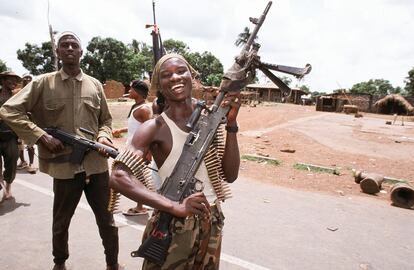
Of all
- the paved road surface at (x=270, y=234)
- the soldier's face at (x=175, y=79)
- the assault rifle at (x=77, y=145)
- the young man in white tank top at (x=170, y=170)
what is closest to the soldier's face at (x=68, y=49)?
the assault rifle at (x=77, y=145)

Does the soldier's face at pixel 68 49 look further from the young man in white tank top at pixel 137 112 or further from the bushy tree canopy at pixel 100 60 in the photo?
the bushy tree canopy at pixel 100 60

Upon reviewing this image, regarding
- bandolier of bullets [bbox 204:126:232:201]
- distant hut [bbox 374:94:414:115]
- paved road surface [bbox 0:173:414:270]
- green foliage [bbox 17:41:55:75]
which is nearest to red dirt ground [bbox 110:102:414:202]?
paved road surface [bbox 0:173:414:270]

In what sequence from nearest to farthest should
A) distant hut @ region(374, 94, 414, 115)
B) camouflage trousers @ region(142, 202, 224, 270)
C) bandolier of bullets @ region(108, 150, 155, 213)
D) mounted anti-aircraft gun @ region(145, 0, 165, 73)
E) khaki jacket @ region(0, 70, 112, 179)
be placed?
bandolier of bullets @ region(108, 150, 155, 213)
camouflage trousers @ region(142, 202, 224, 270)
khaki jacket @ region(0, 70, 112, 179)
mounted anti-aircraft gun @ region(145, 0, 165, 73)
distant hut @ region(374, 94, 414, 115)

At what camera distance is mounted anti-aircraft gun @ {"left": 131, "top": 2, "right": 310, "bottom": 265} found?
1720 millimetres

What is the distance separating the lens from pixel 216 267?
2.00m

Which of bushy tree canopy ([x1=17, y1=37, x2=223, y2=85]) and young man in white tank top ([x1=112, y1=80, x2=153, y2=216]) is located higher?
bushy tree canopy ([x1=17, y1=37, x2=223, y2=85])

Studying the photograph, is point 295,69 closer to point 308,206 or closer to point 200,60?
point 308,206

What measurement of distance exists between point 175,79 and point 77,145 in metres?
1.46

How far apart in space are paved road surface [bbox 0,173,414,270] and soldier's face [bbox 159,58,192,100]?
227 cm

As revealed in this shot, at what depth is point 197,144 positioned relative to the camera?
70.9 inches

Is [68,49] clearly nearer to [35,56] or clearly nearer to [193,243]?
[193,243]

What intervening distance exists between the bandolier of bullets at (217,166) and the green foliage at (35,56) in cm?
4772

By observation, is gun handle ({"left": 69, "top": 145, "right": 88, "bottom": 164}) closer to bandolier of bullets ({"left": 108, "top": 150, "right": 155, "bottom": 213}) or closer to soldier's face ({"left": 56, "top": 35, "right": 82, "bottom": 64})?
soldier's face ({"left": 56, "top": 35, "right": 82, "bottom": 64})

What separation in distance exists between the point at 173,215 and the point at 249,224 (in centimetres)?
309
